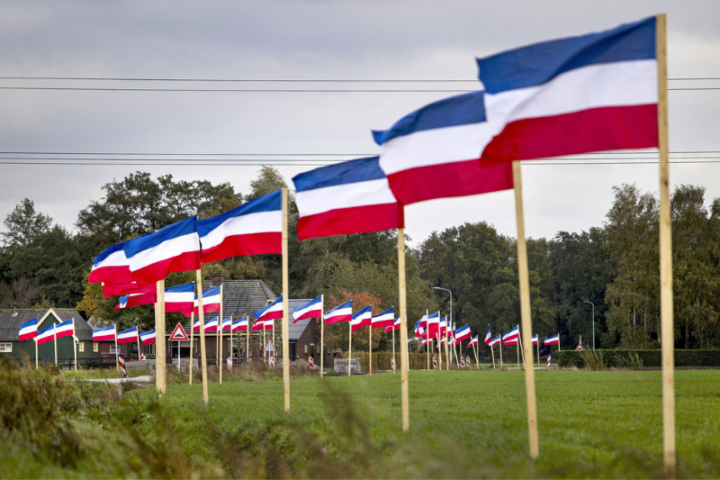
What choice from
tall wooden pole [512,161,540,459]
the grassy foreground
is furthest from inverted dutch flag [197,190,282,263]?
tall wooden pole [512,161,540,459]

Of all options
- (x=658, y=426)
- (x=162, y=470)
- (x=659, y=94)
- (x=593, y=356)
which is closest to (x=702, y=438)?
(x=658, y=426)

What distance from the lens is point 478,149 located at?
883 cm

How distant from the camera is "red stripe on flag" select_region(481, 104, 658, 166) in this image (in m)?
7.08

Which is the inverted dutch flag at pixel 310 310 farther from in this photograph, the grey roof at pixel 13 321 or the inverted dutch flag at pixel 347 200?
the grey roof at pixel 13 321

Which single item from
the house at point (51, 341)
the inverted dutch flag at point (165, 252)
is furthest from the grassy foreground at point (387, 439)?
the house at point (51, 341)

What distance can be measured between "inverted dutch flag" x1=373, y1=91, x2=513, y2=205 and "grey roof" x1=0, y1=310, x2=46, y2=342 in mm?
62906

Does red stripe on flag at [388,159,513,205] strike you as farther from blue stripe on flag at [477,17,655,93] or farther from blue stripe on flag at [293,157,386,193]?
blue stripe on flag at [293,157,386,193]

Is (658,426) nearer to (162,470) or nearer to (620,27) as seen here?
(620,27)

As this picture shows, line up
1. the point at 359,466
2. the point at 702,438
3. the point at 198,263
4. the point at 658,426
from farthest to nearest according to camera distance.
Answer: the point at 198,263 → the point at 658,426 → the point at 702,438 → the point at 359,466

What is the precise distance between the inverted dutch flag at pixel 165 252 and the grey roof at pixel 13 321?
173 feet

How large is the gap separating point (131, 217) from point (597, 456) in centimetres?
8161

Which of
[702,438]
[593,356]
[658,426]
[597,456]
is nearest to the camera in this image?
[597,456]

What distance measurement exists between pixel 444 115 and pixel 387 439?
13.8 feet

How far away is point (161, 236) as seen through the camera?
56.5 feet
